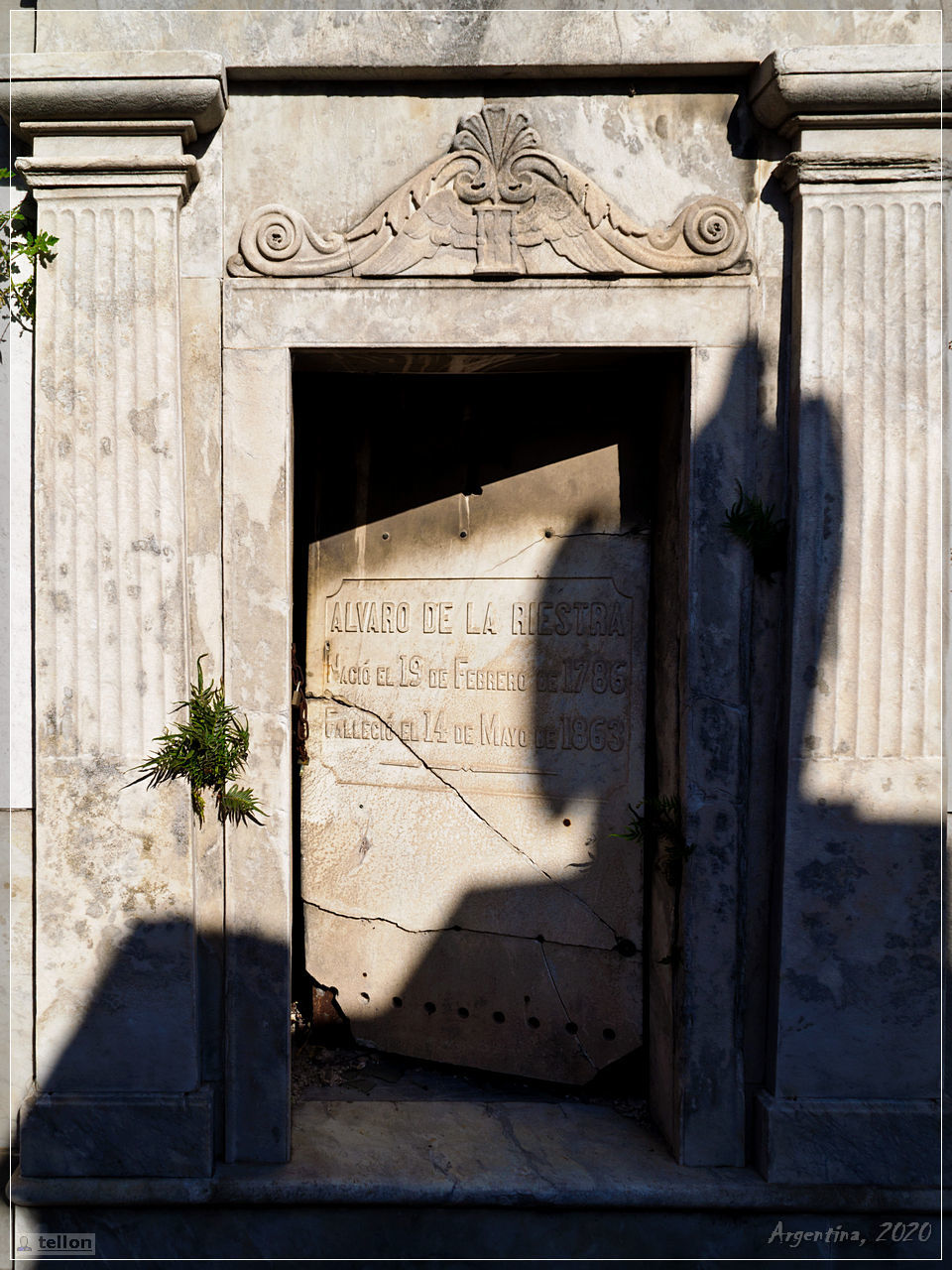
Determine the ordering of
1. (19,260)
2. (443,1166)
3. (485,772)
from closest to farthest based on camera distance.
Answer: (19,260) → (443,1166) → (485,772)

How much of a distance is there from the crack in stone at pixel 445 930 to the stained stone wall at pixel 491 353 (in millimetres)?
681

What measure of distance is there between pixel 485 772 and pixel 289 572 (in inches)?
49.9

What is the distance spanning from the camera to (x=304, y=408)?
4098mm

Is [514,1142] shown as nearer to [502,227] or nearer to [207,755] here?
[207,755]

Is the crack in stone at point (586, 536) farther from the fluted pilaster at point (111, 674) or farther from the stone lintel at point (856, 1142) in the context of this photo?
the stone lintel at point (856, 1142)

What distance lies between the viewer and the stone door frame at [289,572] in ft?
10.0

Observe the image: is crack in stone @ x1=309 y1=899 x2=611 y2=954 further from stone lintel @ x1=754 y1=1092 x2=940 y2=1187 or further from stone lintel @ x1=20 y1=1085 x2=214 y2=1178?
stone lintel @ x1=20 y1=1085 x2=214 y2=1178

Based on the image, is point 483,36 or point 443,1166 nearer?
point 483,36

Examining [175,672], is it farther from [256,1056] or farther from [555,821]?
[555,821]

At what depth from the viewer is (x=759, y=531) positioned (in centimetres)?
305

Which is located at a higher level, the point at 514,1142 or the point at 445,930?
the point at 445,930

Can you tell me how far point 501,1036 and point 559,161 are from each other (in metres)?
3.44

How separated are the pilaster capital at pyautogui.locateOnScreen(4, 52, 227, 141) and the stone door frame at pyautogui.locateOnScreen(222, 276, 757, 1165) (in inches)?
22.1

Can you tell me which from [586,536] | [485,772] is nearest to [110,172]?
[586,536]
